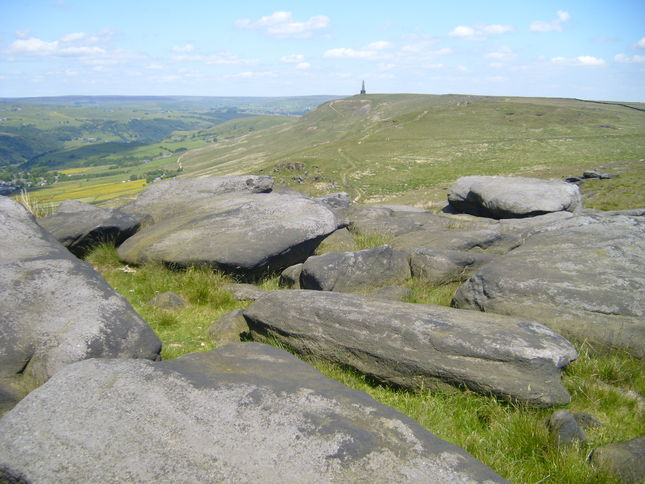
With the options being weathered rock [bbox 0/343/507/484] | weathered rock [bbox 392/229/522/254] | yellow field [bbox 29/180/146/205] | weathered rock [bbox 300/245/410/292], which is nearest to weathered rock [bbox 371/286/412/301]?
weathered rock [bbox 300/245/410/292]

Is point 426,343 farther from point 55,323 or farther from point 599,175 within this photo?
point 599,175

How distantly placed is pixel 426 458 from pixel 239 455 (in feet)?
6.16

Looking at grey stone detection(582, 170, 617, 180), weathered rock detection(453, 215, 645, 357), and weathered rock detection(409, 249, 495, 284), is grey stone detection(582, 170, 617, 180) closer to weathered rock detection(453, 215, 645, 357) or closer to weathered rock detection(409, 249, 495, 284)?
weathered rock detection(453, 215, 645, 357)

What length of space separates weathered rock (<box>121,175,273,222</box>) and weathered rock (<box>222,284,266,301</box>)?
525cm

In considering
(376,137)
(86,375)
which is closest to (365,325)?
(86,375)

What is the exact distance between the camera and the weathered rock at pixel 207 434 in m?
3.93

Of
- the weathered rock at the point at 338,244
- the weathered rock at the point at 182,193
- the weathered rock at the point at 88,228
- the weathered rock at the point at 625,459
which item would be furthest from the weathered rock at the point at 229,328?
the weathered rock at the point at 182,193

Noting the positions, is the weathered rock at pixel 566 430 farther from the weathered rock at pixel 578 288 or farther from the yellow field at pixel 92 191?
the yellow field at pixel 92 191

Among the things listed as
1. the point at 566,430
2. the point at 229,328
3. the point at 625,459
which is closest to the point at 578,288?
the point at 566,430

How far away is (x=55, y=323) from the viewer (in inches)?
250

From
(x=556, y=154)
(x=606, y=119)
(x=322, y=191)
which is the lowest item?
(x=322, y=191)

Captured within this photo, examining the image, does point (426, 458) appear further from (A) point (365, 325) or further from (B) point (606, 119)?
(B) point (606, 119)

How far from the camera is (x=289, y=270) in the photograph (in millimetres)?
11570

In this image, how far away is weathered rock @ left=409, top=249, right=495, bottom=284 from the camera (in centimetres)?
1063
